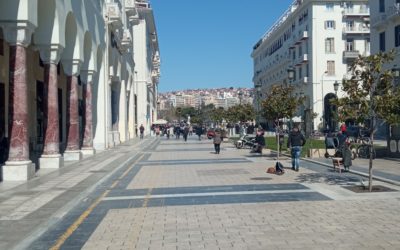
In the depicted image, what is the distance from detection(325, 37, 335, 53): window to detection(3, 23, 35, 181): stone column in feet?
208

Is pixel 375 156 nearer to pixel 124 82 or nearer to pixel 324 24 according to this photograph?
pixel 124 82

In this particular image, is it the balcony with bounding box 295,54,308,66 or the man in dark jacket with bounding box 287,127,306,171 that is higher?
the balcony with bounding box 295,54,308,66

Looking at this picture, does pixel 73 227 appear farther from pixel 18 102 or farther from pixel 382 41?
pixel 382 41

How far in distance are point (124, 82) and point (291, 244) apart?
43.1 meters

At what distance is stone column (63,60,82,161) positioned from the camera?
2442 cm

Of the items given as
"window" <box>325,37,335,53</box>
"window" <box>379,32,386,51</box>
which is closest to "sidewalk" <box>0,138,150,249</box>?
"window" <box>379,32,386,51</box>

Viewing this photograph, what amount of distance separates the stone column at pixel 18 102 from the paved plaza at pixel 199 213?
2.74ft

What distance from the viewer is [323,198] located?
11.9 meters

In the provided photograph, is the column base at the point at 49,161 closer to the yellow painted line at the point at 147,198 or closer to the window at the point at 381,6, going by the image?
the yellow painted line at the point at 147,198

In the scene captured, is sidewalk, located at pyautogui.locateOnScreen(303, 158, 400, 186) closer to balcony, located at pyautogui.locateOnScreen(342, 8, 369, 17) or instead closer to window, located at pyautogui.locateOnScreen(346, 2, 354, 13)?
balcony, located at pyautogui.locateOnScreen(342, 8, 369, 17)

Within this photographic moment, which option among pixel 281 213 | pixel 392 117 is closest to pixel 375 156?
pixel 392 117

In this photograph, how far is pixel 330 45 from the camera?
75.1 metres

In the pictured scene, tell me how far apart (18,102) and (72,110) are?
319 inches

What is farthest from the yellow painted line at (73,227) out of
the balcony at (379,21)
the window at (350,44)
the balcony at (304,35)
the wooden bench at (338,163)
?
the window at (350,44)
